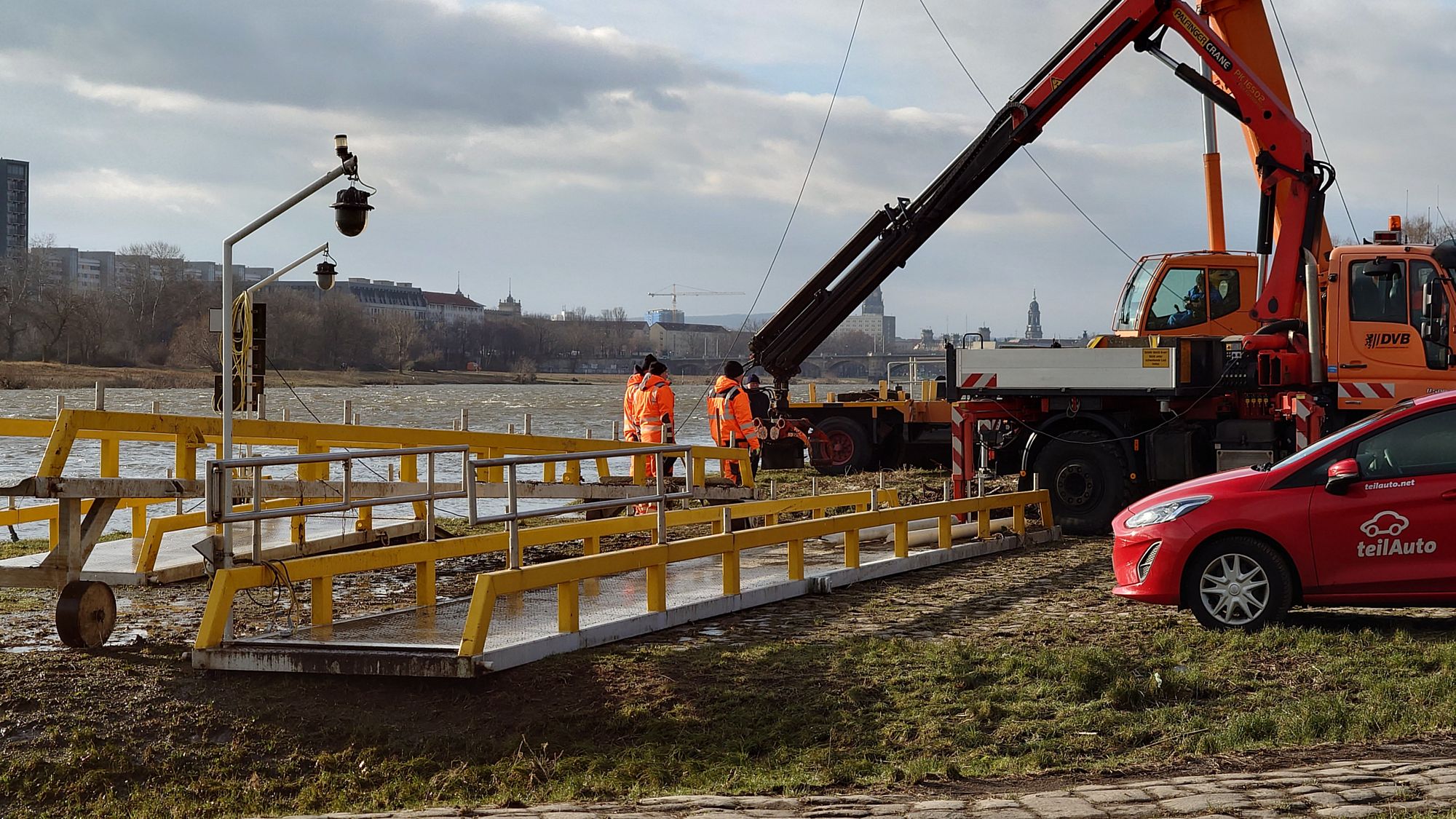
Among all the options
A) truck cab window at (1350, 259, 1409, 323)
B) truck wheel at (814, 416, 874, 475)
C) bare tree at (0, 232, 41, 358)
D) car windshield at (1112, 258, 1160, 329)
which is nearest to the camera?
truck cab window at (1350, 259, 1409, 323)

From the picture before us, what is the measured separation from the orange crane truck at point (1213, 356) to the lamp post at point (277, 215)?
21.1 ft

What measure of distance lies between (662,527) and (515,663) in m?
2.07

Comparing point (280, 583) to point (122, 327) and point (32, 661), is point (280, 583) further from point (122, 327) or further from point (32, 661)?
point (122, 327)

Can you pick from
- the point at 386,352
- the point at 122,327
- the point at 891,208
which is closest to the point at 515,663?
the point at 891,208

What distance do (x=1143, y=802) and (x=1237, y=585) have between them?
142 inches

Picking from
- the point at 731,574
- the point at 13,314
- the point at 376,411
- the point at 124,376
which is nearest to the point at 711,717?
the point at 731,574

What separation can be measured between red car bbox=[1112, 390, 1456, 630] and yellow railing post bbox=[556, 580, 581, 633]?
362cm

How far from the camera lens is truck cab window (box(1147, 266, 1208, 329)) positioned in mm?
17266

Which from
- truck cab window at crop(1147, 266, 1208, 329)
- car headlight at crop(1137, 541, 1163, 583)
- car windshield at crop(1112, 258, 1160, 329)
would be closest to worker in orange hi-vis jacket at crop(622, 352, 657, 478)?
car windshield at crop(1112, 258, 1160, 329)

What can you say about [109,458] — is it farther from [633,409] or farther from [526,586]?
[633,409]

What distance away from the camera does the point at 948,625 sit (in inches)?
367

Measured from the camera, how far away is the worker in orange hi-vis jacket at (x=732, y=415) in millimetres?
17156

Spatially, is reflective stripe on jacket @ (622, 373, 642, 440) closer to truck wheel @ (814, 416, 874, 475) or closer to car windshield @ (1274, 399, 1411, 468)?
truck wheel @ (814, 416, 874, 475)

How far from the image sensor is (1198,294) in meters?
17.3
